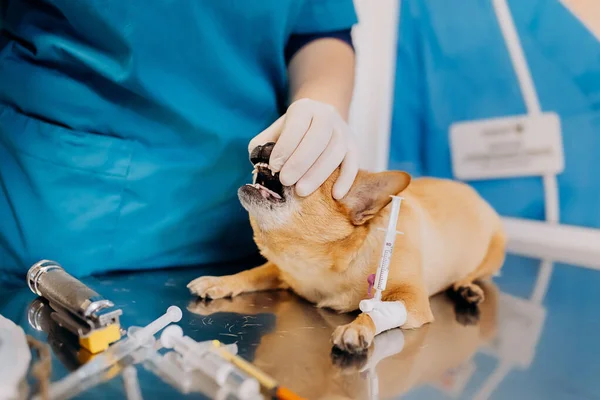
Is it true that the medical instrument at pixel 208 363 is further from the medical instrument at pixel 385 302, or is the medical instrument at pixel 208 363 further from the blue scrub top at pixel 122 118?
the blue scrub top at pixel 122 118

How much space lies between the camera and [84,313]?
0.73m

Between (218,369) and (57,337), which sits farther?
(57,337)

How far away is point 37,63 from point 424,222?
86 centimetres

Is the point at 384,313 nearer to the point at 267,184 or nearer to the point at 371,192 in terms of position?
the point at 371,192

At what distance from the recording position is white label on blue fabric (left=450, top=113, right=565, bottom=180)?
1.56 meters

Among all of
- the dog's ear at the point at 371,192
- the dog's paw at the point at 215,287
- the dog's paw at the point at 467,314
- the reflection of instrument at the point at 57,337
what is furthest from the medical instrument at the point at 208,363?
the dog's paw at the point at 467,314

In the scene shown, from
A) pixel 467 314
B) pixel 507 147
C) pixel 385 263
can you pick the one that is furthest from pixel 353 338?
pixel 507 147

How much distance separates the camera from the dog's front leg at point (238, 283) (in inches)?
39.9

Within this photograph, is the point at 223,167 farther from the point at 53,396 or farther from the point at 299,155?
the point at 53,396

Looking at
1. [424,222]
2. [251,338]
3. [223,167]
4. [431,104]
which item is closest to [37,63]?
[223,167]

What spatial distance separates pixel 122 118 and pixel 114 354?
1.73 ft

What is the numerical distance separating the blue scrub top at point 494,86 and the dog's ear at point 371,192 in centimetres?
92

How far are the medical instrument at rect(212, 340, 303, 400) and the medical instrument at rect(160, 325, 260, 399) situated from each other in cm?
1

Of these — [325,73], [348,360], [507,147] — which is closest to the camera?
[348,360]
